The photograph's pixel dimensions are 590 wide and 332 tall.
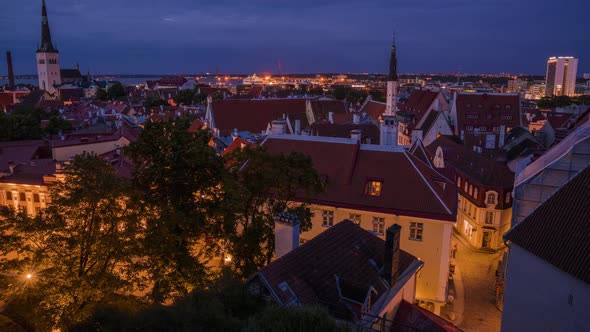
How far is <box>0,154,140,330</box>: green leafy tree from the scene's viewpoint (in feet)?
55.9

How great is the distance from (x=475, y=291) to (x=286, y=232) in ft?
57.1

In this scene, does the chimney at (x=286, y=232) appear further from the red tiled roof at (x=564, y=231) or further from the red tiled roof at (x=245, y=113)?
the red tiled roof at (x=245, y=113)

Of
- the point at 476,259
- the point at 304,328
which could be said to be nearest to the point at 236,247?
the point at 304,328

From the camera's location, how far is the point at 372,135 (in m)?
51.6

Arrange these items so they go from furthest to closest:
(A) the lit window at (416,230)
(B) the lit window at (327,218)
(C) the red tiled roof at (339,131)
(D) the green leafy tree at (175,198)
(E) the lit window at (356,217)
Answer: (C) the red tiled roof at (339,131), (B) the lit window at (327,218), (E) the lit window at (356,217), (A) the lit window at (416,230), (D) the green leafy tree at (175,198)

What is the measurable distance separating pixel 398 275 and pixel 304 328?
770cm

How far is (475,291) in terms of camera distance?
96.2 feet

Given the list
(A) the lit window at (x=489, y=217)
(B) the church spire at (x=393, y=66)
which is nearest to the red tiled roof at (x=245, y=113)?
(B) the church spire at (x=393, y=66)

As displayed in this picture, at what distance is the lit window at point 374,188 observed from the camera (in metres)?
27.0

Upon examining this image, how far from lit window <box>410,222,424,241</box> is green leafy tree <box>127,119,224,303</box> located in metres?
11.3

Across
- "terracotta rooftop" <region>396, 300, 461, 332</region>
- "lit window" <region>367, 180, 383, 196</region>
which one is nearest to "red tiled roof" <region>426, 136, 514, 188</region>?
"lit window" <region>367, 180, 383, 196</region>

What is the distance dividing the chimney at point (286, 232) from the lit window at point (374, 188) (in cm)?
1030

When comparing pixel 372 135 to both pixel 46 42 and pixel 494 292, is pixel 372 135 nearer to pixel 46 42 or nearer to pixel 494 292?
pixel 494 292

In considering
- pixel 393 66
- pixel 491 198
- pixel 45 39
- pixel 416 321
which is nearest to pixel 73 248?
pixel 416 321
